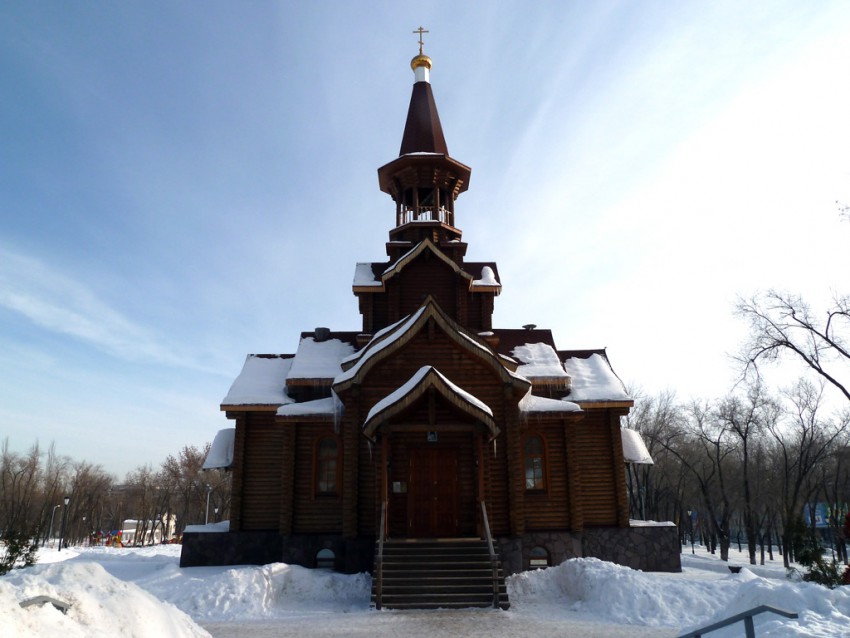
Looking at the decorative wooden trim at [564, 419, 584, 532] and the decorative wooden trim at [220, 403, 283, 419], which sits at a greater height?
the decorative wooden trim at [220, 403, 283, 419]

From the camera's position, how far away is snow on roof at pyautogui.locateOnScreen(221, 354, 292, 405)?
16.1 m

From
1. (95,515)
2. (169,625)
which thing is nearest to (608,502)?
(169,625)

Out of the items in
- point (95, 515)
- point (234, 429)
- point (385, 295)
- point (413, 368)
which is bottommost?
point (95, 515)

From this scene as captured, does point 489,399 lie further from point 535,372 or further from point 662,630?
point 662,630

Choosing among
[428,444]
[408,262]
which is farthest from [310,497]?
[408,262]

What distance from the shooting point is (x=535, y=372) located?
1661 cm

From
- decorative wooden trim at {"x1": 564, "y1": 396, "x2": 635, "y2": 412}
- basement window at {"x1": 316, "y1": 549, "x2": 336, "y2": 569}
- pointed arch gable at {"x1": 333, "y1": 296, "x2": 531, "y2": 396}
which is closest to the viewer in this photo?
pointed arch gable at {"x1": 333, "y1": 296, "x2": 531, "y2": 396}

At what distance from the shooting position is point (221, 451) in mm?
17016

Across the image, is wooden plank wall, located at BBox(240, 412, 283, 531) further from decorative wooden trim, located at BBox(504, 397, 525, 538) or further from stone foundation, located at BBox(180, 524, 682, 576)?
decorative wooden trim, located at BBox(504, 397, 525, 538)

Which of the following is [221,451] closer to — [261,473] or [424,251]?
[261,473]

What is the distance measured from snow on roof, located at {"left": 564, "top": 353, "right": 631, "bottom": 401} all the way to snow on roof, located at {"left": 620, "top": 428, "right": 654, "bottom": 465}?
151cm

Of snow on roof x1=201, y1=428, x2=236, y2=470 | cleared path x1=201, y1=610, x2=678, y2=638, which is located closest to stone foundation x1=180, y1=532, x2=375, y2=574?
snow on roof x1=201, y1=428, x2=236, y2=470

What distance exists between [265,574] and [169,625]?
5553 mm

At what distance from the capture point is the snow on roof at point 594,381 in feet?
53.4
